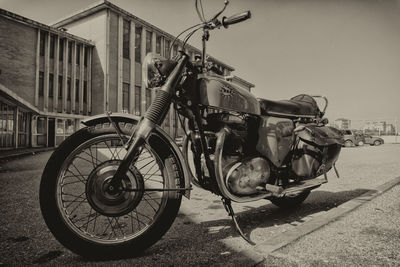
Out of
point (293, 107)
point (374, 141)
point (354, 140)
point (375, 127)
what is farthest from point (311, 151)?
point (375, 127)

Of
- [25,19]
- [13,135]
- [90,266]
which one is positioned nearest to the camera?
[90,266]

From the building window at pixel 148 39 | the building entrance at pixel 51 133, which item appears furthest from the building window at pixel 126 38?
the building entrance at pixel 51 133

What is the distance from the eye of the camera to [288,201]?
4.08 metres

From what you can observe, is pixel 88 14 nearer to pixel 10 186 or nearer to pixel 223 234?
pixel 10 186

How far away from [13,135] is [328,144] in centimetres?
1949

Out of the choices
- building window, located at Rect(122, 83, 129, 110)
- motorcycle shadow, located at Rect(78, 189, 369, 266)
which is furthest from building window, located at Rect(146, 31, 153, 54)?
motorcycle shadow, located at Rect(78, 189, 369, 266)

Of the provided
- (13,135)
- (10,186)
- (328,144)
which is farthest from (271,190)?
(13,135)

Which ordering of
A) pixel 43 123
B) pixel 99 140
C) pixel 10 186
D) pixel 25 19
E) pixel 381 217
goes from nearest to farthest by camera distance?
1. pixel 99 140
2. pixel 381 217
3. pixel 10 186
4. pixel 25 19
5. pixel 43 123

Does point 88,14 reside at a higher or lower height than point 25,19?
higher

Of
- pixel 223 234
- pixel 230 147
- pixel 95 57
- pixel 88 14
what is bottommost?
pixel 223 234

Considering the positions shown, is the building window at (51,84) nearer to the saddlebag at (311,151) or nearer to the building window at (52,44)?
the building window at (52,44)

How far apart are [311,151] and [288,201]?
884mm

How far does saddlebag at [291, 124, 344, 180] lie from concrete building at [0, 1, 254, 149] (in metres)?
17.3

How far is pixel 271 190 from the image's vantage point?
306cm
